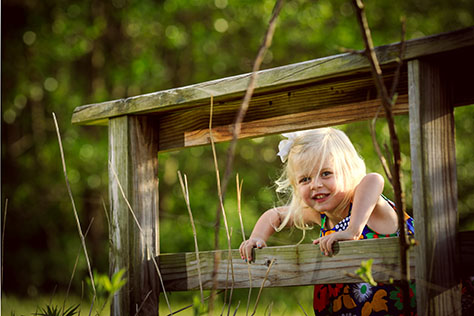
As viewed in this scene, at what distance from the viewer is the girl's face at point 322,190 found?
2.65 metres

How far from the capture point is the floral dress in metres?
2.52

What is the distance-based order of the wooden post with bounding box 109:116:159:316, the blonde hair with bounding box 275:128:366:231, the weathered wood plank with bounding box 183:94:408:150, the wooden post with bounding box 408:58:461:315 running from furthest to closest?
the blonde hair with bounding box 275:128:366:231, the wooden post with bounding box 109:116:159:316, the weathered wood plank with bounding box 183:94:408:150, the wooden post with bounding box 408:58:461:315

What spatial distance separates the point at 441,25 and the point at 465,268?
255 inches

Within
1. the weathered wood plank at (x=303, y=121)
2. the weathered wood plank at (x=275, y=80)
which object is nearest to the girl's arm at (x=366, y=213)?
the weathered wood plank at (x=303, y=121)

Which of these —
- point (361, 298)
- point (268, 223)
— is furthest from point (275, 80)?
point (361, 298)

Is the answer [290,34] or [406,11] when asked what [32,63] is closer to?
[290,34]

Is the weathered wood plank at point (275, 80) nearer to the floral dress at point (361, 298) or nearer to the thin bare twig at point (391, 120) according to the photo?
the thin bare twig at point (391, 120)

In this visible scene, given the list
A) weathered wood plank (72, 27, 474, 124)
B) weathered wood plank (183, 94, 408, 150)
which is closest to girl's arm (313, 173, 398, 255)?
weathered wood plank (183, 94, 408, 150)

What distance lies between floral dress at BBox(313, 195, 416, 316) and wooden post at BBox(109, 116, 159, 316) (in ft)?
2.58

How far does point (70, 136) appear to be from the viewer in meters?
7.68

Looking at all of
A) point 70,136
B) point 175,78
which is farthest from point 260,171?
point 70,136

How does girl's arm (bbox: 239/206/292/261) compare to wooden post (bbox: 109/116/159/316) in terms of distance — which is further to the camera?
girl's arm (bbox: 239/206/292/261)

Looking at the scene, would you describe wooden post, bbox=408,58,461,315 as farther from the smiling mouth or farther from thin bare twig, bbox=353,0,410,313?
the smiling mouth

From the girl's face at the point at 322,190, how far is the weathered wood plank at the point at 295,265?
53 centimetres
